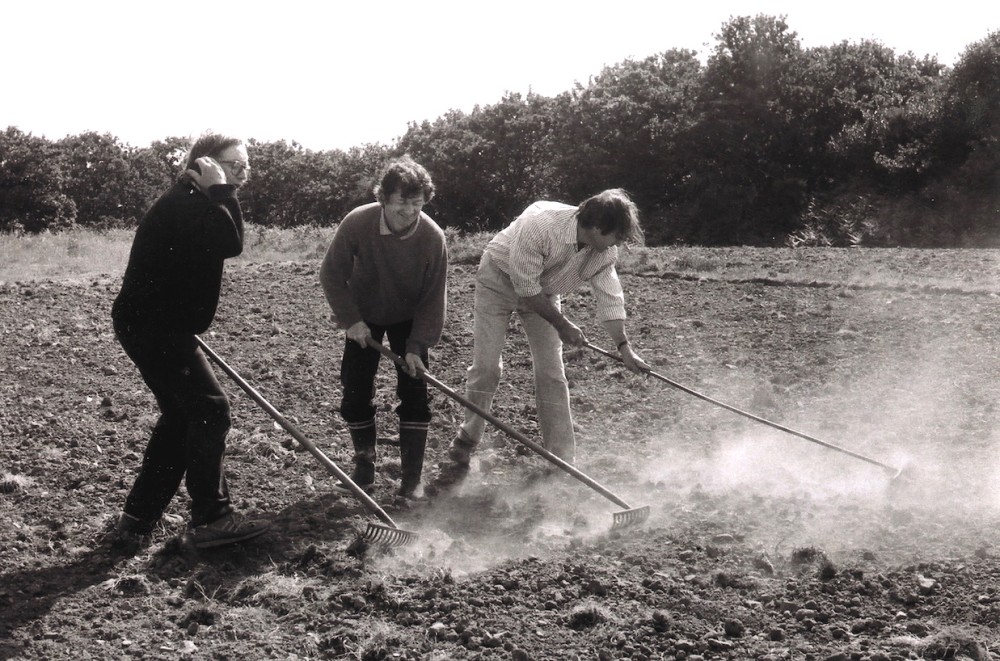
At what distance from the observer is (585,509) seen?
16.5 ft

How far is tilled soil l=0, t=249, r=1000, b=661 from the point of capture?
352 cm

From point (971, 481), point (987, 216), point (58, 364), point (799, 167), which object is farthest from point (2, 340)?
point (799, 167)

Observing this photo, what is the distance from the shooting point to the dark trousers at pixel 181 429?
4047mm

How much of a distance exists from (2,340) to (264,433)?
3.36m

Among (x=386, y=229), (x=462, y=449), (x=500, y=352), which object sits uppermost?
(x=386, y=229)

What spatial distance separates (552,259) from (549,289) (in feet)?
0.63

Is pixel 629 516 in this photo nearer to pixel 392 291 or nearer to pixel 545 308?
pixel 545 308

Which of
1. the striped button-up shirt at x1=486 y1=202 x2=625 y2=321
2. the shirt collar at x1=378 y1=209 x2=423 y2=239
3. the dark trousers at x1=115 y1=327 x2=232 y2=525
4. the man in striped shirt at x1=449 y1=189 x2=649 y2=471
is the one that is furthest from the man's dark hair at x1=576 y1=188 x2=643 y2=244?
the dark trousers at x1=115 y1=327 x2=232 y2=525

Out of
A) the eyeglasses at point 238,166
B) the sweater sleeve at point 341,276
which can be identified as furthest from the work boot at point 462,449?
the eyeglasses at point 238,166

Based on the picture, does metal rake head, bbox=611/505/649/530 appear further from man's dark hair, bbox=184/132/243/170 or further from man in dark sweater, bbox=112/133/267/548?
man's dark hair, bbox=184/132/243/170

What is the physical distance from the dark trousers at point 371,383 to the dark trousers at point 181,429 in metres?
0.85

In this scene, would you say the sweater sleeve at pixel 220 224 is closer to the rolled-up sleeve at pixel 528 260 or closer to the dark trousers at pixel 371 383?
the dark trousers at pixel 371 383

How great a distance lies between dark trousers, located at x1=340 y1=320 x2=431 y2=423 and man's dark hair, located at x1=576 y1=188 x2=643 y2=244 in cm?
99

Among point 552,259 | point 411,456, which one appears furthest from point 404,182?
point 411,456
